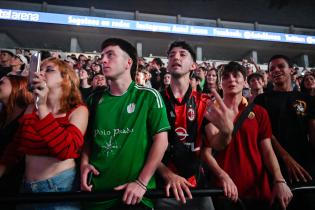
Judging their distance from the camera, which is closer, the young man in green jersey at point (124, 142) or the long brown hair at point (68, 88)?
the young man in green jersey at point (124, 142)

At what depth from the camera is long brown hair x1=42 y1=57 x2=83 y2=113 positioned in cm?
198

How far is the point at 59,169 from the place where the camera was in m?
1.77

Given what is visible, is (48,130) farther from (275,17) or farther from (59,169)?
(275,17)

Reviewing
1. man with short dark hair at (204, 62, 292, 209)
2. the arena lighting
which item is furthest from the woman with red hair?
the arena lighting

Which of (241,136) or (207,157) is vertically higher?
(241,136)

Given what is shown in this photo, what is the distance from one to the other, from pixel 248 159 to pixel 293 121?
30.1 inches

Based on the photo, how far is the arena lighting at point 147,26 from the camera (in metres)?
16.7

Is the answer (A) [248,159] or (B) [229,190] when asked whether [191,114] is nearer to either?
(A) [248,159]

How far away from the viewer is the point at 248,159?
2188 mm

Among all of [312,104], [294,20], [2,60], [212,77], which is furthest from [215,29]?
[312,104]

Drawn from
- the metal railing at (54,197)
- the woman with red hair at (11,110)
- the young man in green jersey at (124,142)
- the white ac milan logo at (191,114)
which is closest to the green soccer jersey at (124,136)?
the young man in green jersey at (124,142)

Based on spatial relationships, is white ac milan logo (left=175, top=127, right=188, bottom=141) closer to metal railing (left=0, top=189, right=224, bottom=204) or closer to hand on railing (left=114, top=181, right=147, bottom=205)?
hand on railing (left=114, top=181, right=147, bottom=205)

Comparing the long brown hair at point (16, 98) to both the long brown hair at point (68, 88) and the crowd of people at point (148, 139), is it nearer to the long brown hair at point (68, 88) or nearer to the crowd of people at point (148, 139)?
the crowd of people at point (148, 139)

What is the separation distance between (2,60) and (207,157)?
5.36 metres
